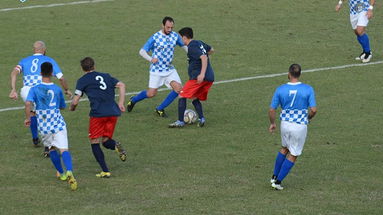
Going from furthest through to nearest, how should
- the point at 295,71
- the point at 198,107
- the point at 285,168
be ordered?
the point at 198,107 → the point at 285,168 → the point at 295,71

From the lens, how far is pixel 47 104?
15.2m

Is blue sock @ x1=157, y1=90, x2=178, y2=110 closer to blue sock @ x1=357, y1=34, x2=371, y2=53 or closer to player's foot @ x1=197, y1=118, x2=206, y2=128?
player's foot @ x1=197, y1=118, x2=206, y2=128

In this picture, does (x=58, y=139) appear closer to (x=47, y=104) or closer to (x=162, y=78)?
(x=47, y=104)

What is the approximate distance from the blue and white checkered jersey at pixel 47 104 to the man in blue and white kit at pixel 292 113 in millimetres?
3603

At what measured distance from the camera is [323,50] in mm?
26500

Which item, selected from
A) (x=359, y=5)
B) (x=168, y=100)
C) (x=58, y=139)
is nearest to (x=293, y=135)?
(x=58, y=139)

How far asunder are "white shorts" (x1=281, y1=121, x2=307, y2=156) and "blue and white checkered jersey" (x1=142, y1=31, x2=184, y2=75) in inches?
235

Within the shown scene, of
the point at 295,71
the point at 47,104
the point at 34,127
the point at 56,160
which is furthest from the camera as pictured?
the point at 34,127

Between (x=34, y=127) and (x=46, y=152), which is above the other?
(x=34, y=127)

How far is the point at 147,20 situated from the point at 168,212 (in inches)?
652

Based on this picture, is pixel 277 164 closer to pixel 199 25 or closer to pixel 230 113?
pixel 230 113

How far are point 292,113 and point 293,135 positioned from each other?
1.18 ft

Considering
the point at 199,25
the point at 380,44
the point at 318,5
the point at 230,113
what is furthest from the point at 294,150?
the point at 318,5

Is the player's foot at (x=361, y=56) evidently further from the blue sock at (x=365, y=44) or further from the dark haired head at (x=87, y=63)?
the dark haired head at (x=87, y=63)
